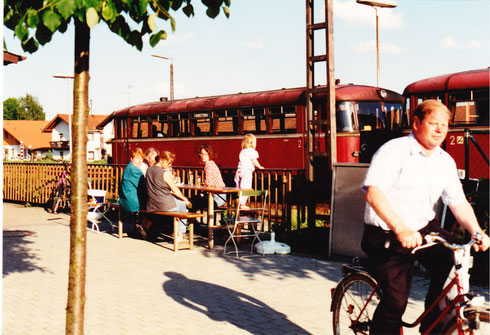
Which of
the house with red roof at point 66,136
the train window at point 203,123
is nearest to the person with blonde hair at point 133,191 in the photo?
the train window at point 203,123

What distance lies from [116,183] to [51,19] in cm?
1236

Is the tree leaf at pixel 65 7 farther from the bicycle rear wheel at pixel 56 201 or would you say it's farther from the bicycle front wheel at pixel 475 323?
the bicycle rear wheel at pixel 56 201

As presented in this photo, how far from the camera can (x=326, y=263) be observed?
28.3 ft

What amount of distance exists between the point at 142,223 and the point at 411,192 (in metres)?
7.76

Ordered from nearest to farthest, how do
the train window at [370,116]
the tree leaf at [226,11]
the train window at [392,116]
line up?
the tree leaf at [226,11] < the train window at [370,116] < the train window at [392,116]

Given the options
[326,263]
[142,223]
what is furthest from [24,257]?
[326,263]

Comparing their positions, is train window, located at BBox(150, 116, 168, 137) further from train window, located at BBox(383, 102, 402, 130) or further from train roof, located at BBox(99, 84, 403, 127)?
train window, located at BBox(383, 102, 402, 130)

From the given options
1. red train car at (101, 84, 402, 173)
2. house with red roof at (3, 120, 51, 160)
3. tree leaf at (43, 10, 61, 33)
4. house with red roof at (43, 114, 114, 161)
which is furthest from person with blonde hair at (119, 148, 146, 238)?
house with red roof at (3, 120, 51, 160)

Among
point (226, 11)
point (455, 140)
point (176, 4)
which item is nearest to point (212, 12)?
point (226, 11)

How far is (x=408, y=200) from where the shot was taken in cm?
371

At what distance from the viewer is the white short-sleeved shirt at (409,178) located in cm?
365

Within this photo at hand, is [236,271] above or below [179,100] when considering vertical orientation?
below

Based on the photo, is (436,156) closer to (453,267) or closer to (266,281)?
(453,267)

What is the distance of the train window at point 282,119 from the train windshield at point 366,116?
1.30 metres
